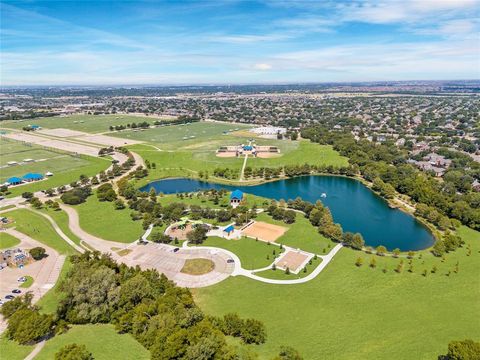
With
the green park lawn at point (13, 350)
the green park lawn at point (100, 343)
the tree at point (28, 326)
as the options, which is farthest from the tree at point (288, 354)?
the green park lawn at point (13, 350)

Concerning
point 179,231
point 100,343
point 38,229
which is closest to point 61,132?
point 38,229

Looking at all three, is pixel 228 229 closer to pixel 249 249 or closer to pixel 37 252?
pixel 249 249

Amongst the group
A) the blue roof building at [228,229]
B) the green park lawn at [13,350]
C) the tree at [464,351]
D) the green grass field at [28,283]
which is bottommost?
the green grass field at [28,283]

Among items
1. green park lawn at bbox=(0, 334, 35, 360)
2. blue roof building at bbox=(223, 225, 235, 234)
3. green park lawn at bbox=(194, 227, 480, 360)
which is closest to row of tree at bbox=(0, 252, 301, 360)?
green park lawn at bbox=(0, 334, 35, 360)

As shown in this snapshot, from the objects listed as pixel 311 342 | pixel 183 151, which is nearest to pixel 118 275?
pixel 311 342

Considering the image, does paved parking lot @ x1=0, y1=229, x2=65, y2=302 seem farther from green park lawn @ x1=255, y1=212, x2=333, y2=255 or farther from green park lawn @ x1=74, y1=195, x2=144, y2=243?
green park lawn @ x1=255, y1=212, x2=333, y2=255

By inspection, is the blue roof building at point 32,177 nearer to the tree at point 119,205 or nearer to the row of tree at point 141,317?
the tree at point 119,205

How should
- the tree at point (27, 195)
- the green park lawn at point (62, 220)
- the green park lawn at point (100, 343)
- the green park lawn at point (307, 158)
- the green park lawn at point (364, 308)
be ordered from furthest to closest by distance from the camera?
the green park lawn at point (307, 158), the tree at point (27, 195), the green park lawn at point (62, 220), the green park lawn at point (364, 308), the green park lawn at point (100, 343)
